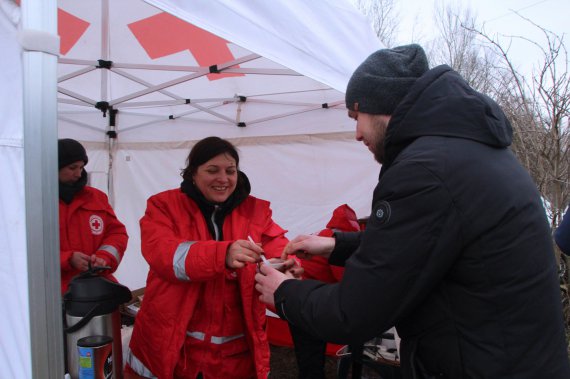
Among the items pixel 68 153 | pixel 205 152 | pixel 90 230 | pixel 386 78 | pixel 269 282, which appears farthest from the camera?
pixel 90 230

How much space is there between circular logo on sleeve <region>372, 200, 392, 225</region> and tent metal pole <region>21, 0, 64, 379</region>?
793 mm

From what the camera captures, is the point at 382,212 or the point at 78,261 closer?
the point at 382,212

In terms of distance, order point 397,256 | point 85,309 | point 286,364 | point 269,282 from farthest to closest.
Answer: point 286,364
point 85,309
point 269,282
point 397,256

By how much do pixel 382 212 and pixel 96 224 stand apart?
243 centimetres

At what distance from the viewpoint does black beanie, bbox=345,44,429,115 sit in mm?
1218

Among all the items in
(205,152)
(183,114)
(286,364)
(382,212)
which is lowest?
(286,364)

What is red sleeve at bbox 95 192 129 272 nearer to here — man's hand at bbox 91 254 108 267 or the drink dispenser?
man's hand at bbox 91 254 108 267

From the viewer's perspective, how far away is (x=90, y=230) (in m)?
2.87

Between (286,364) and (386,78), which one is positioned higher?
(386,78)

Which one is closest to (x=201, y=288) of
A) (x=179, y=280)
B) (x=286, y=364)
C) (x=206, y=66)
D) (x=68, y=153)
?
(x=179, y=280)

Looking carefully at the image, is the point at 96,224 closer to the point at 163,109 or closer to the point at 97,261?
the point at 97,261

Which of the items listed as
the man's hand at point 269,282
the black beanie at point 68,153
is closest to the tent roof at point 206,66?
the man's hand at point 269,282

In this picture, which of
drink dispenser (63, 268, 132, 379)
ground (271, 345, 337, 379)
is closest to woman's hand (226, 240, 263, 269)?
drink dispenser (63, 268, 132, 379)

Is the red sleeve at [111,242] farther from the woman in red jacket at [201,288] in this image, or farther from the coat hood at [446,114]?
the coat hood at [446,114]
